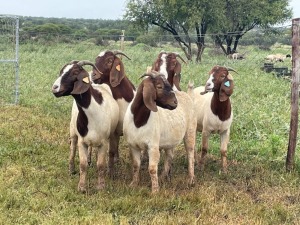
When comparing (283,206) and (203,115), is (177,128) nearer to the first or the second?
(203,115)

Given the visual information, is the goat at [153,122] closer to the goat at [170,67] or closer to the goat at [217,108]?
the goat at [217,108]

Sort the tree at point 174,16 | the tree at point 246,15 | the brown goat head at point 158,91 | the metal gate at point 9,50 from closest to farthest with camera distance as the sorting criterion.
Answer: the brown goat head at point 158,91, the metal gate at point 9,50, the tree at point 174,16, the tree at point 246,15

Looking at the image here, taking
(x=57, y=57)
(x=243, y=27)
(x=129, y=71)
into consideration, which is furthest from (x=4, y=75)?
(x=243, y=27)

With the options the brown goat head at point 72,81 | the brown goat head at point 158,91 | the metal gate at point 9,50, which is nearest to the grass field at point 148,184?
the metal gate at point 9,50

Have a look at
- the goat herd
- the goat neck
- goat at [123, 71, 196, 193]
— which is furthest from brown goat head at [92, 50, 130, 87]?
the goat neck

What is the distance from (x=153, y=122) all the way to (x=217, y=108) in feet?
5.33

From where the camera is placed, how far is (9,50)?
1298cm

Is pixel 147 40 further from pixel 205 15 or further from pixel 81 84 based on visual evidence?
pixel 81 84

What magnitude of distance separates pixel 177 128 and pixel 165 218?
5.01ft

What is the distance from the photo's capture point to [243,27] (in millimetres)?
30953

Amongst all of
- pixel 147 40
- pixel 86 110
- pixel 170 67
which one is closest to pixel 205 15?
pixel 147 40

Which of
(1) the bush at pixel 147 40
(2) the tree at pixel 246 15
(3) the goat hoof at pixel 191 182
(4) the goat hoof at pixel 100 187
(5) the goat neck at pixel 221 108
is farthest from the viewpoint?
(1) the bush at pixel 147 40

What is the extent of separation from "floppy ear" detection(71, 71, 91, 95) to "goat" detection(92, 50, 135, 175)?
122 cm

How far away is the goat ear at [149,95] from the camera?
514cm
